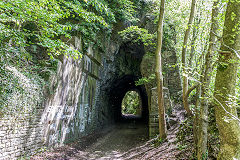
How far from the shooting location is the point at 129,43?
1487 centimetres

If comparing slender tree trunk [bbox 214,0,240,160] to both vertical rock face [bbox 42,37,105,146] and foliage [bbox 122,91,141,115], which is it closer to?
vertical rock face [bbox 42,37,105,146]

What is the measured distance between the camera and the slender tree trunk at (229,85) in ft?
9.12

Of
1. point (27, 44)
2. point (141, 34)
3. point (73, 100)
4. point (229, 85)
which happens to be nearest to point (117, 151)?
point (73, 100)

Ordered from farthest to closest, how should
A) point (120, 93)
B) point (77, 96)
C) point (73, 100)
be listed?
point (120, 93) < point (77, 96) < point (73, 100)

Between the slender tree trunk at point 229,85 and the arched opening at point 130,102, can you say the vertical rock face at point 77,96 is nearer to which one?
the slender tree trunk at point 229,85

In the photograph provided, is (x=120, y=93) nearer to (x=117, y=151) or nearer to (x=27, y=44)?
(x=117, y=151)

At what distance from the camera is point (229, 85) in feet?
9.51

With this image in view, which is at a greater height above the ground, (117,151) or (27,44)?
(27,44)

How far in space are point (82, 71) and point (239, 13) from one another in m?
7.33

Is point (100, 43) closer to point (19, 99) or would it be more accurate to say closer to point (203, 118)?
point (19, 99)

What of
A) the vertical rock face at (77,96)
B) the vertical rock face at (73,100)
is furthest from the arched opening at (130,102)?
the vertical rock face at (73,100)

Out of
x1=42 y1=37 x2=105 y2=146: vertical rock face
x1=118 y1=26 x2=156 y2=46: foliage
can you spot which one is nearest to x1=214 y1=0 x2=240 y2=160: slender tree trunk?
x1=118 y1=26 x2=156 y2=46: foliage

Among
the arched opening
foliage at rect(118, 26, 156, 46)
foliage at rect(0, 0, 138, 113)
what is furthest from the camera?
the arched opening

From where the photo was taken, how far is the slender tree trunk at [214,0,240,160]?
9.12 feet
